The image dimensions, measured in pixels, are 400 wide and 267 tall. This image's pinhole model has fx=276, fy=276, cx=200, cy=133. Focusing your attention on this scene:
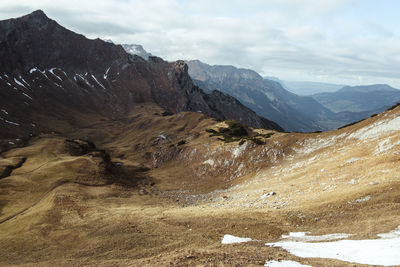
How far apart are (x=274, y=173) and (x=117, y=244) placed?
134 feet

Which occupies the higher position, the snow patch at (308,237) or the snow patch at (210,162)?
the snow patch at (308,237)

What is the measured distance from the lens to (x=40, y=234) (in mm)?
41844

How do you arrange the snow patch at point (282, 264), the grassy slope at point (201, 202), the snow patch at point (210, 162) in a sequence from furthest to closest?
the snow patch at point (210, 162) → the grassy slope at point (201, 202) → the snow patch at point (282, 264)

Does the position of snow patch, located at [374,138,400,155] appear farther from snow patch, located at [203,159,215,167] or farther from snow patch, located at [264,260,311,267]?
snow patch, located at [203,159,215,167]

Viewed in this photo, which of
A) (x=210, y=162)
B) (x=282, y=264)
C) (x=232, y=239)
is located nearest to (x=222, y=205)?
(x=232, y=239)

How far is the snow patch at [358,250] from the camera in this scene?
1945 centimetres

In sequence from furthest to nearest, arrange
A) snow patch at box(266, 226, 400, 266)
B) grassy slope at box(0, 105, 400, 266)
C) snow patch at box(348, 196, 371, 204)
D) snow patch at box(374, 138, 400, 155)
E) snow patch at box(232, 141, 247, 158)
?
snow patch at box(232, 141, 247, 158) < snow patch at box(374, 138, 400, 155) < snow patch at box(348, 196, 371, 204) < grassy slope at box(0, 105, 400, 266) < snow patch at box(266, 226, 400, 266)

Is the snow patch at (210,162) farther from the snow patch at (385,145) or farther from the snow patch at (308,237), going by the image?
the snow patch at (308,237)

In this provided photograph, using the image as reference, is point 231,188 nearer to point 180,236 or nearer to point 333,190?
point 333,190

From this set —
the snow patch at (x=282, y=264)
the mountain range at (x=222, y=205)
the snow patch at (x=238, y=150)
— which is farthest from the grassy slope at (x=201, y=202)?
the snow patch at (x=282, y=264)

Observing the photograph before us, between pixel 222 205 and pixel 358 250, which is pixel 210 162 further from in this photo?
pixel 358 250

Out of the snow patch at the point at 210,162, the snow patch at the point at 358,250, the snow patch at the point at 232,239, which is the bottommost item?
the snow patch at the point at 210,162

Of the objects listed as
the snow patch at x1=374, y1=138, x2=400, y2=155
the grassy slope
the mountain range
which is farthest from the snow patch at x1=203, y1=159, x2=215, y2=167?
the snow patch at x1=374, y1=138, x2=400, y2=155

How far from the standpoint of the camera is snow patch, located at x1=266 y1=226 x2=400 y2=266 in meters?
19.5
